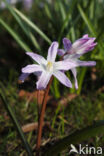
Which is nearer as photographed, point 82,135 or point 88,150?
point 82,135

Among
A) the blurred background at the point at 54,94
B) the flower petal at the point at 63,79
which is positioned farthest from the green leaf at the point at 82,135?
the blurred background at the point at 54,94

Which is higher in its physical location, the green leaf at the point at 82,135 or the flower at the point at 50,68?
the flower at the point at 50,68

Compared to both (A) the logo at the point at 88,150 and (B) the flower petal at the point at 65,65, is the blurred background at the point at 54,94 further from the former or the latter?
(B) the flower petal at the point at 65,65

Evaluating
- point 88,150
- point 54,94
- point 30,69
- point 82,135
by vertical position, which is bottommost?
point 88,150

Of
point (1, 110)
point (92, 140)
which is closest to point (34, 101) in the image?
point (1, 110)

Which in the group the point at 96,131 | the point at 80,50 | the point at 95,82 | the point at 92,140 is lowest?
the point at 92,140

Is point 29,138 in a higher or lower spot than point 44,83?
lower

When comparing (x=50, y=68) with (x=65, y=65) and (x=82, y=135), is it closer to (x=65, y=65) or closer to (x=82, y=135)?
(x=65, y=65)

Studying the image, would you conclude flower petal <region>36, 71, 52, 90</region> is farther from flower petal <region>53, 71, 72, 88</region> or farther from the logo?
the logo

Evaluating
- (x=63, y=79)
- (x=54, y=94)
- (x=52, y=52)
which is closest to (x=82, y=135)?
A: (x=63, y=79)

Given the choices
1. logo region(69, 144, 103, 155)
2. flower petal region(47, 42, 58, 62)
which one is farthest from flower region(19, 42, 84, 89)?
logo region(69, 144, 103, 155)

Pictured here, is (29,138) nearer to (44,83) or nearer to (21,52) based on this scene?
(44,83)
